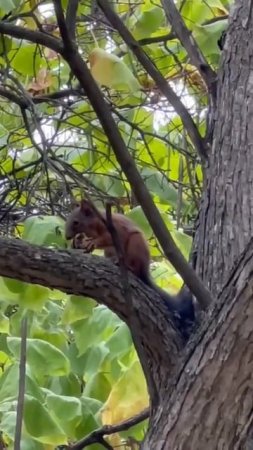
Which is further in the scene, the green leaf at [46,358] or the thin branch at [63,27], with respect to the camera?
the green leaf at [46,358]

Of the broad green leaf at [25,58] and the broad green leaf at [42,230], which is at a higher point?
the broad green leaf at [25,58]

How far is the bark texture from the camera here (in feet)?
5.91

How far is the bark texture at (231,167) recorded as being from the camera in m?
1.80

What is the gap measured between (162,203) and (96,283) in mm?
1082

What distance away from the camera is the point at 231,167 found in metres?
1.92

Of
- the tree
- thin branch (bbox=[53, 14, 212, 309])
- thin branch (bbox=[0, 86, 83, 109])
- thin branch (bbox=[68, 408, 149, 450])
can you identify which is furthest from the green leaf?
thin branch (bbox=[53, 14, 212, 309])

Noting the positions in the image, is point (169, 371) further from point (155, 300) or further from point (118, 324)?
point (118, 324)

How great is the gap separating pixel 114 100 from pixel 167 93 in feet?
2.74

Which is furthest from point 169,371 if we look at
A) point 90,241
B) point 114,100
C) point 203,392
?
point 114,100

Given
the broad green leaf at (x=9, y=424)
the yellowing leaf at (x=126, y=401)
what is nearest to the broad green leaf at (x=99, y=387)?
the broad green leaf at (x=9, y=424)

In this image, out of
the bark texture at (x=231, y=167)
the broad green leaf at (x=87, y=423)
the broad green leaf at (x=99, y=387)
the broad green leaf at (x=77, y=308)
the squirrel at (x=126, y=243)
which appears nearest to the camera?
the squirrel at (x=126, y=243)

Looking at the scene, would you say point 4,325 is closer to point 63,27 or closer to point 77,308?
point 77,308

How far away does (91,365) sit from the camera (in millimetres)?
2635

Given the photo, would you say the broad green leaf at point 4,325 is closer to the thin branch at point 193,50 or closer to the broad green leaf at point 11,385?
the broad green leaf at point 11,385
